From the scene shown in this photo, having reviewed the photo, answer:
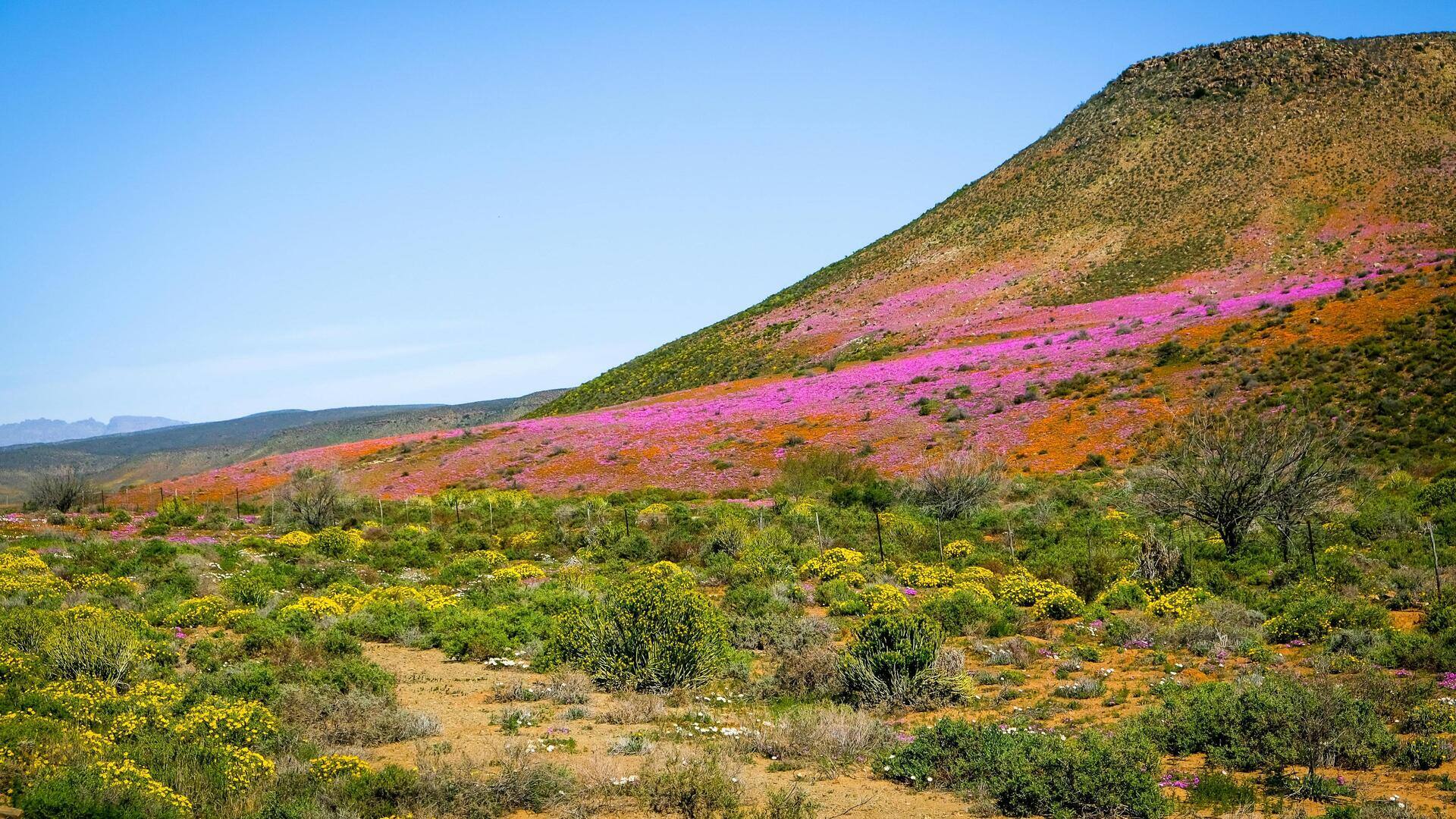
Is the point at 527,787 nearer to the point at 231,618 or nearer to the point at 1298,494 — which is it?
the point at 231,618

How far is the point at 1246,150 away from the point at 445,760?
74.7 meters

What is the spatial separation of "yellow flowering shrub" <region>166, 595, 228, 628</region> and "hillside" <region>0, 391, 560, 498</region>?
79761 millimetres

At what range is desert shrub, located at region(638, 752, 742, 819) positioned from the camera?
7445mm

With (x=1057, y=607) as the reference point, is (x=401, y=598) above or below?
above

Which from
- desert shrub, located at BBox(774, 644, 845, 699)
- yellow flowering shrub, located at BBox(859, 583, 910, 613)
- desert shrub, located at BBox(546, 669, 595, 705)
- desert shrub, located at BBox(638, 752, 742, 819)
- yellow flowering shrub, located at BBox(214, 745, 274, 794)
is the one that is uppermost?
yellow flowering shrub, located at BBox(214, 745, 274, 794)

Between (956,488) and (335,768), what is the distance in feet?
69.3

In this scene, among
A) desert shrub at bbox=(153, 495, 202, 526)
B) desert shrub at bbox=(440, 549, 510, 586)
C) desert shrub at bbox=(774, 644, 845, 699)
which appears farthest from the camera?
desert shrub at bbox=(153, 495, 202, 526)

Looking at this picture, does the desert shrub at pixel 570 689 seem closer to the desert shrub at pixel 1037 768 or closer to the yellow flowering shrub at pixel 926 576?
the desert shrub at pixel 1037 768

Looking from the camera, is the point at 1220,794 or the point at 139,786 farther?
the point at 1220,794

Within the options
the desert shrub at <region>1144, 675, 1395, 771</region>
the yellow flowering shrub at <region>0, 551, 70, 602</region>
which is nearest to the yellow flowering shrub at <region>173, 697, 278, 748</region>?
the yellow flowering shrub at <region>0, 551, 70, 602</region>

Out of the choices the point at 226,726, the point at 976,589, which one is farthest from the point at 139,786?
the point at 976,589

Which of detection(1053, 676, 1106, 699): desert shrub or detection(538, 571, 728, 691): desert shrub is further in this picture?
detection(538, 571, 728, 691): desert shrub

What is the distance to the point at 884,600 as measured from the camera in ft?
51.5

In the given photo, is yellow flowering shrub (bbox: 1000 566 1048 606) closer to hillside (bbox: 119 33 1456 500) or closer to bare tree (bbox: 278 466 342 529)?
hillside (bbox: 119 33 1456 500)
